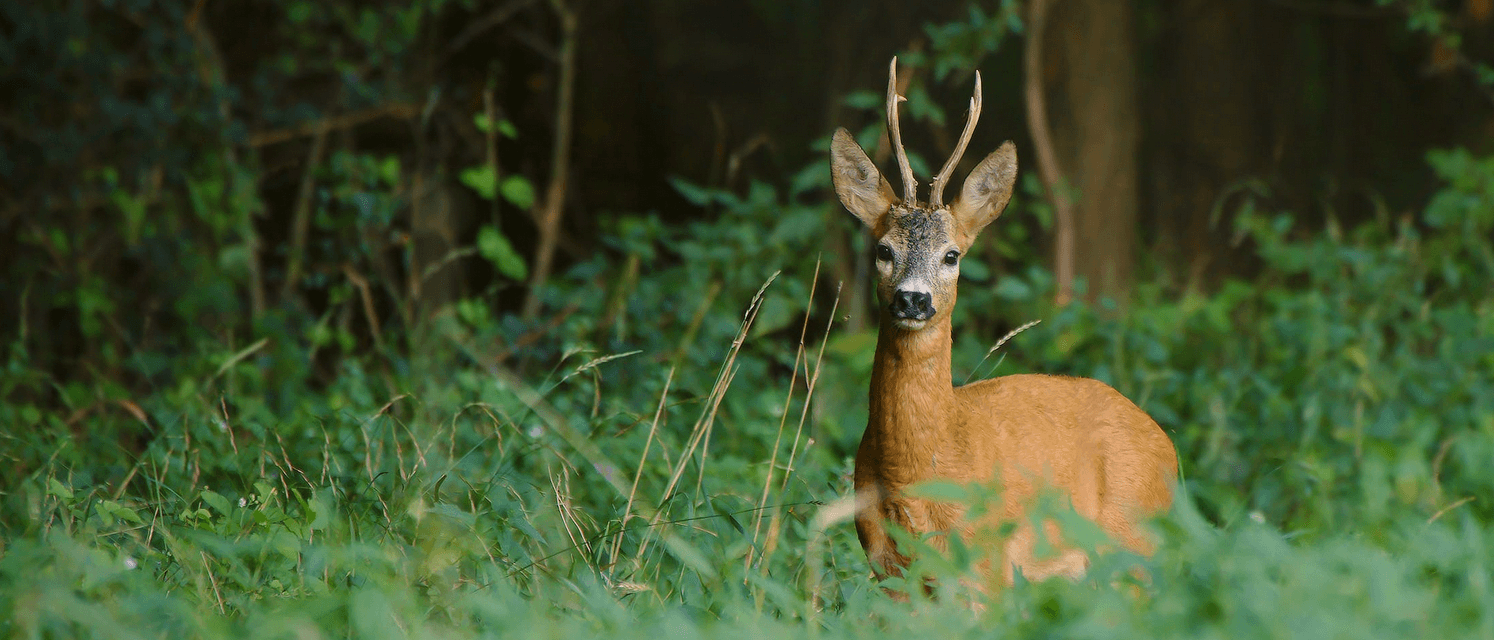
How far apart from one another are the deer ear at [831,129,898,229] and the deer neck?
36 centimetres

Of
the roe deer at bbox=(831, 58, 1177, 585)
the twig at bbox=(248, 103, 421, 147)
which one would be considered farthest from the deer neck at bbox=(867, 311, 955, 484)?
the twig at bbox=(248, 103, 421, 147)

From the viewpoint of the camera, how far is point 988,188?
3.37m

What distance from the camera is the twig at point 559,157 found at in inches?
259

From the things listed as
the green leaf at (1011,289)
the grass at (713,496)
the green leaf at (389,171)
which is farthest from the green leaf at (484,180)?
the green leaf at (1011,289)

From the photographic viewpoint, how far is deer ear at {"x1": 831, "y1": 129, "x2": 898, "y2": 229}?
3344 mm

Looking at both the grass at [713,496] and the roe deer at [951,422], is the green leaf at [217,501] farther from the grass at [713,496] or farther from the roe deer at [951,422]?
the roe deer at [951,422]

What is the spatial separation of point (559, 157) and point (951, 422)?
395 cm

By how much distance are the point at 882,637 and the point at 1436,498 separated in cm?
210

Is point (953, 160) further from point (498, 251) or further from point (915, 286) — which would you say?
point (498, 251)

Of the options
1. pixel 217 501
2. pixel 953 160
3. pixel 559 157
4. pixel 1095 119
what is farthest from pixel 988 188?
pixel 559 157

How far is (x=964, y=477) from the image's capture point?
304 centimetres

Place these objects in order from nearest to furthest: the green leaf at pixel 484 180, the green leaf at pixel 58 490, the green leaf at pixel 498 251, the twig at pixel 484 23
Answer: the green leaf at pixel 58 490 < the green leaf at pixel 498 251 < the green leaf at pixel 484 180 < the twig at pixel 484 23

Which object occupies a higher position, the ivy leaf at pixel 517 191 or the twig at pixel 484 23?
the twig at pixel 484 23

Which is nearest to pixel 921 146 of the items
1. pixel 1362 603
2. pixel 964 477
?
pixel 964 477
